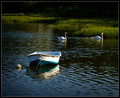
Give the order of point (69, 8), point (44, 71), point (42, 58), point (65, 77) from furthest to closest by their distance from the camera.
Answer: point (69, 8), point (42, 58), point (44, 71), point (65, 77)

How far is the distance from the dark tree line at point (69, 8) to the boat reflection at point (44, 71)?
87001mm

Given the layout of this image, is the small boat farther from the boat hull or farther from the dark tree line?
the dark tree line

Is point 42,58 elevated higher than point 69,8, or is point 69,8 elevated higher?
point 69,8

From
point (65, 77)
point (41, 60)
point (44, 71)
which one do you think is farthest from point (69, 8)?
point (65, 77)

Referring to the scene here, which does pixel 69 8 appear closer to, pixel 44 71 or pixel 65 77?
pixel 44 71

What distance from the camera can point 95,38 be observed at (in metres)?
60.2

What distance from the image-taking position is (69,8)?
132 meters

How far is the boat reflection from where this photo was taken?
93.2 ft

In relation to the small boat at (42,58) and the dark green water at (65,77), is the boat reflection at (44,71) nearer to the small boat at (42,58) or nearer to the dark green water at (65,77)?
the dark green water at (65,77)

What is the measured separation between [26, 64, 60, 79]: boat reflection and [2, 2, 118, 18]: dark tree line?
285 feet

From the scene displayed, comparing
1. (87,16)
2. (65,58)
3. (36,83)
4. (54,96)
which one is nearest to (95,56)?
(65,58)

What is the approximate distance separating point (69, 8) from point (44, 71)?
104264 millimetres

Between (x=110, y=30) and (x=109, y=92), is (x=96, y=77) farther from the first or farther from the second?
(x=110, y=30)

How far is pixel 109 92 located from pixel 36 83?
6372mm
